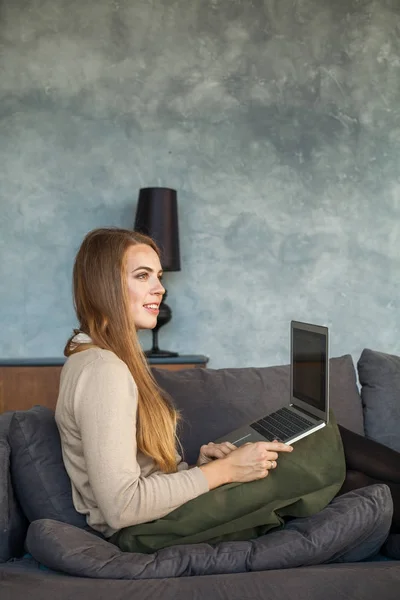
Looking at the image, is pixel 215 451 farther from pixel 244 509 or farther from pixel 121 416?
pixel 121 416

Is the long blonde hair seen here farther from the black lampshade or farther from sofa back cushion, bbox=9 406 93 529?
the black lampshade

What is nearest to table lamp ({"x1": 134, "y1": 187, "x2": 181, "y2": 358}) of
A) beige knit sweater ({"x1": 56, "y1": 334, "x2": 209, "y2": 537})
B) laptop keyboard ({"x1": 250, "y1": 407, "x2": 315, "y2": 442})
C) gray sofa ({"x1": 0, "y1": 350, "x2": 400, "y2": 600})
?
gray sofa ({"x1": 0, "y1": 350, "x2": 400, "y2": 600})

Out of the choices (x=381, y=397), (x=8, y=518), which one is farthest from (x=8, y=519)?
(x=381, y=397)

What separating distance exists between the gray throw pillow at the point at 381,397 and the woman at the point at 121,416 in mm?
736

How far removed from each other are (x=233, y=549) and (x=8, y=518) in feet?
1.88

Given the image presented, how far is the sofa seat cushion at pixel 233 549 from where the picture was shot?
147 cm

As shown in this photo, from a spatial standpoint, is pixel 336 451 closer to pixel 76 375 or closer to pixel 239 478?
pixel 239 478

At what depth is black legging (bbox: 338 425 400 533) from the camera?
1880 millimetres

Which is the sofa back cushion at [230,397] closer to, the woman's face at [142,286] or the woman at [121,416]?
the woman at [121,416]

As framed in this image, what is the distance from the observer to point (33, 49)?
407 cm

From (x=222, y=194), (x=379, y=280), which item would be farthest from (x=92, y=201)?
(x=379, y=280)

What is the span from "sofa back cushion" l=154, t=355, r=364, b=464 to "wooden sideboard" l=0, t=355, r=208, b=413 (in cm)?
128

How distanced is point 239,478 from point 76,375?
1.41 ft

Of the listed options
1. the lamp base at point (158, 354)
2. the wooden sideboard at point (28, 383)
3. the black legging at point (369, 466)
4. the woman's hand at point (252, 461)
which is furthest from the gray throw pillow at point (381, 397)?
the lamp base at point (158, 354)
